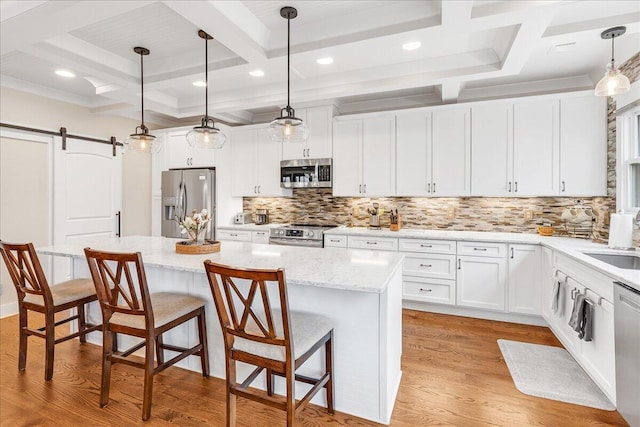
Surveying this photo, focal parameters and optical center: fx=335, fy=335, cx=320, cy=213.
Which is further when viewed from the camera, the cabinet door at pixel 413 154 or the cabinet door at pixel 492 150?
the cabinet door at pixel 413 154

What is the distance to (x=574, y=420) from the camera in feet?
6.54

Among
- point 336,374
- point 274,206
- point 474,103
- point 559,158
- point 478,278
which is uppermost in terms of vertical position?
point 474,103

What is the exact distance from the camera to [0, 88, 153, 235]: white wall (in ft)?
12.5

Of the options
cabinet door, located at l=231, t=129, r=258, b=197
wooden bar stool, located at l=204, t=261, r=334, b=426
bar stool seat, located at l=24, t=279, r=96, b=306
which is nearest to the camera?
wooden bar stool, located at l=204, t=261, r=334, b=426

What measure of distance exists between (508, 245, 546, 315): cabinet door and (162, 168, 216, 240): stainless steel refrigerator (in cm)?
374

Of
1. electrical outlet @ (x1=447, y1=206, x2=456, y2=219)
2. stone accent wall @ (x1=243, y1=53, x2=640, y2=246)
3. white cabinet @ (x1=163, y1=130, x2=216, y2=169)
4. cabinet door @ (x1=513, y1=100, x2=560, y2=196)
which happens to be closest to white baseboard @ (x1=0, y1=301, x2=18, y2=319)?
white cabinet @ (x1=163, y1=130, x2=216, y2=169)

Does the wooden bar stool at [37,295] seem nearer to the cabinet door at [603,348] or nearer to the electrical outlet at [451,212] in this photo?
the cabinet door at [603,348]

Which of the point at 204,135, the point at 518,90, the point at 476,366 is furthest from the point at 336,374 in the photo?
the point at 518,90

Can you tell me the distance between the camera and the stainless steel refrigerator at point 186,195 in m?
4.73

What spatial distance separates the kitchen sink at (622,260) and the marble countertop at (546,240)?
3cm

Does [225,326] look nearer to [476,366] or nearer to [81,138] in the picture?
[476,366]

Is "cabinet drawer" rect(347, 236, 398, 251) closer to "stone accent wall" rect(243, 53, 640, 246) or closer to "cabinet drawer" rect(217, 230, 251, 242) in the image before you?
"stone accent wall" rect(243, 53, 640, 246)

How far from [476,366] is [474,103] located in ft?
9.08

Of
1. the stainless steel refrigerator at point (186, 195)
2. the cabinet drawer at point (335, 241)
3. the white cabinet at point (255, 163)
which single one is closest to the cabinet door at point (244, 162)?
the white cabinet at point (255, 163)
